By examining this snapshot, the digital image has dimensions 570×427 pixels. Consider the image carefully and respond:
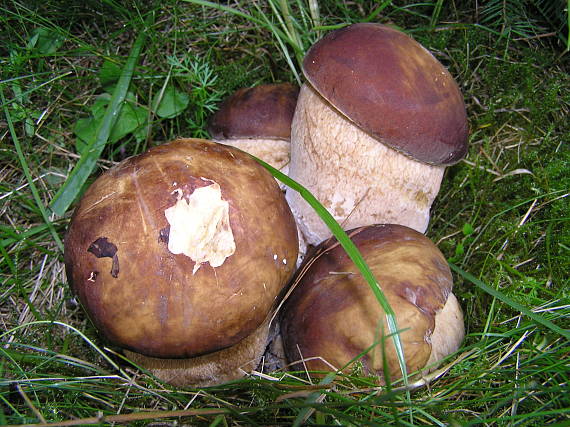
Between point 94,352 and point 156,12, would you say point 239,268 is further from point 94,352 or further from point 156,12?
point 156,12

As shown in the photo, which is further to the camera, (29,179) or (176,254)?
(29,179)

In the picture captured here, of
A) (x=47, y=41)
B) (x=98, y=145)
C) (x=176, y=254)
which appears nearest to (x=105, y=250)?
(x=176, y=254)

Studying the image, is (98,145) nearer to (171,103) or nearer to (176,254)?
(171,103)

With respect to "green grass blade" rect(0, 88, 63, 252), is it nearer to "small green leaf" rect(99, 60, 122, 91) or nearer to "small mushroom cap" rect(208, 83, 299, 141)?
"small green leaf" rect(99, 60, 122, 91)

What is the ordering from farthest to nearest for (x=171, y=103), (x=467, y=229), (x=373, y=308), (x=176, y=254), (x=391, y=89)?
(x=171, y=103), (x=467, y=229), (x=391, y=89), (x=373, y=308), (x=176, y=254)

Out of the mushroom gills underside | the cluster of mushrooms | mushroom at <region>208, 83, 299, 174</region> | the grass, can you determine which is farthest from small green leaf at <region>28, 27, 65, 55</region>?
the mushroom gills underside

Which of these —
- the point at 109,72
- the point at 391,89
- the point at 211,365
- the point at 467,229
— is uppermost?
the point at 109,72
